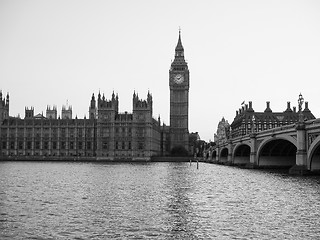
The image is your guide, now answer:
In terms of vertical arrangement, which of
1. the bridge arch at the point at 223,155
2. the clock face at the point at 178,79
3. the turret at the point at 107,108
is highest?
the clock face at the point at 178,79

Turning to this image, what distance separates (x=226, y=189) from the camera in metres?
44.0

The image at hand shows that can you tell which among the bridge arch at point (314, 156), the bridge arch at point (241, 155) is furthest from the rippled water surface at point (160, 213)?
the bridge arch at point (241, 155)

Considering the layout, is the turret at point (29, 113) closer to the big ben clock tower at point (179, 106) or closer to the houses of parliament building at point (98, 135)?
the houses of parliament building at point (98, 135)

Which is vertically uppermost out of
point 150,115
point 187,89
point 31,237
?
point 187,89

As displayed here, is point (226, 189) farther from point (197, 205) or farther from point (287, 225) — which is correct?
point (287, 225)

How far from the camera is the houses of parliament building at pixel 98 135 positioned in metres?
156

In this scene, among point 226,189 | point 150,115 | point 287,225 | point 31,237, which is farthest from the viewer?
point 150,115

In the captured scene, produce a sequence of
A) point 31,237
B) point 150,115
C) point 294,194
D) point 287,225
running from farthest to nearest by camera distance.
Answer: point 150,115
point 294,194
point 287,225
point 31,237

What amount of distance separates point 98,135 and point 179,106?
120 feet

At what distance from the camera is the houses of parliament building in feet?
512

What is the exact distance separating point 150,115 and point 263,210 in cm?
12928

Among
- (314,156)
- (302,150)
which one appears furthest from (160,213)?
(314,156)

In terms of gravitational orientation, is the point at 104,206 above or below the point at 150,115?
below

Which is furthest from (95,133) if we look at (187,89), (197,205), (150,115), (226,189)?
(197,205)
